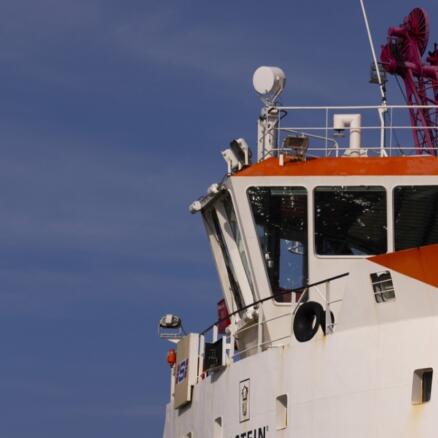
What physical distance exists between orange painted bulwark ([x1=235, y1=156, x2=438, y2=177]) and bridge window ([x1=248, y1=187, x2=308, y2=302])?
1.05 feet

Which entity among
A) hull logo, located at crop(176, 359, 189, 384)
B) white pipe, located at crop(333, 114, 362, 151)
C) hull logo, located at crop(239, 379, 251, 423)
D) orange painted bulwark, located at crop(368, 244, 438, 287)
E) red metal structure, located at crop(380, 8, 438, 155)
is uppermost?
red metal structure, located at crop(380, 8, 438, 155)

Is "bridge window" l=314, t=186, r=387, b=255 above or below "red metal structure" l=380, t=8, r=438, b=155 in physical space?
below

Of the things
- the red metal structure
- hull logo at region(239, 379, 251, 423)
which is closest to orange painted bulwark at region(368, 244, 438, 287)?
hull logo at region(239, 379, 251, 423)

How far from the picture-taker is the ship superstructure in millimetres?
19203

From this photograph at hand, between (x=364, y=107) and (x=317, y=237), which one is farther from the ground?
(x=364, y=107)

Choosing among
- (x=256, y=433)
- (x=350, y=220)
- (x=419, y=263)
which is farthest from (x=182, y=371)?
(x=419, y=263)

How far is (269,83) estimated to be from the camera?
2692cm

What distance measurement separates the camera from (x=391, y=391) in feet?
62.9

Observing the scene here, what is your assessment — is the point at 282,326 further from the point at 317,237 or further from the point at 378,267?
the point at 378,267

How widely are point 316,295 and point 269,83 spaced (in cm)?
549

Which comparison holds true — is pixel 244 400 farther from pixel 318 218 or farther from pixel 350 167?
pixel 350 167

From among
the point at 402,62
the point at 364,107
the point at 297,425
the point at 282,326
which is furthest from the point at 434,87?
the point at 297,425

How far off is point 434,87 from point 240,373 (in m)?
23.3

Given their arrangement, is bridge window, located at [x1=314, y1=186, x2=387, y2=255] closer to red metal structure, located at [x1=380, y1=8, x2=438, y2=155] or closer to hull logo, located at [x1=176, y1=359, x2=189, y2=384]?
hull logo, located at [x1=176, y1=359, x2=189, y2=384]
